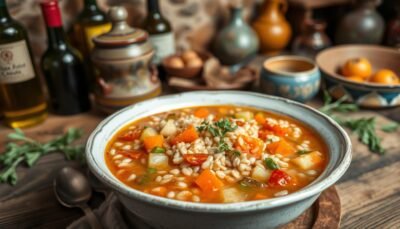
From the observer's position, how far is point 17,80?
189 centimetres

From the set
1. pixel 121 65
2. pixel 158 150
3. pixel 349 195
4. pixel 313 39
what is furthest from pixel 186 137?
pixel 313 39

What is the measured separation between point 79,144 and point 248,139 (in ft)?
3.07

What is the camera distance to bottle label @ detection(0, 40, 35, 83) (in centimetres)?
182

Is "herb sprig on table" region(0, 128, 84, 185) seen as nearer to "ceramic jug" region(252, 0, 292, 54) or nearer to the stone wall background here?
the stone wall background

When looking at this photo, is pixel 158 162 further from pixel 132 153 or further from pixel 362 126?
pixel 362 126

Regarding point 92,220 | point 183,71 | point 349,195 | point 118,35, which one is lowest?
point 349,195

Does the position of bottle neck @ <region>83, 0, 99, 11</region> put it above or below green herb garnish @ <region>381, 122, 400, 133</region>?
above

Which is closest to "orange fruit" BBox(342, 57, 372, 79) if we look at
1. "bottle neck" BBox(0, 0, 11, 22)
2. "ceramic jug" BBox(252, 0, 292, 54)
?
"ceramic jug" BBox(252, 0, 292, 54)

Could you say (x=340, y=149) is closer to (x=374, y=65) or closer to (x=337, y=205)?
(x=337, y=205)

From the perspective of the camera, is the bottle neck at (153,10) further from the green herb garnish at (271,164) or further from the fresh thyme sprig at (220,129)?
the green herb garnish at (271,164)

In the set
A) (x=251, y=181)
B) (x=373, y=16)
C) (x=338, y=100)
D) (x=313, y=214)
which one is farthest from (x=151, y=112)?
(x=373, y=16)

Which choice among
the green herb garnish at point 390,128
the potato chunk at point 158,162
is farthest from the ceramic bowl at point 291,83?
the potato chunk at point 158,162

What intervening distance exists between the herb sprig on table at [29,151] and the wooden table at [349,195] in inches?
1.4

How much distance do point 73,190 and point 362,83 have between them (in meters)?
1.55
